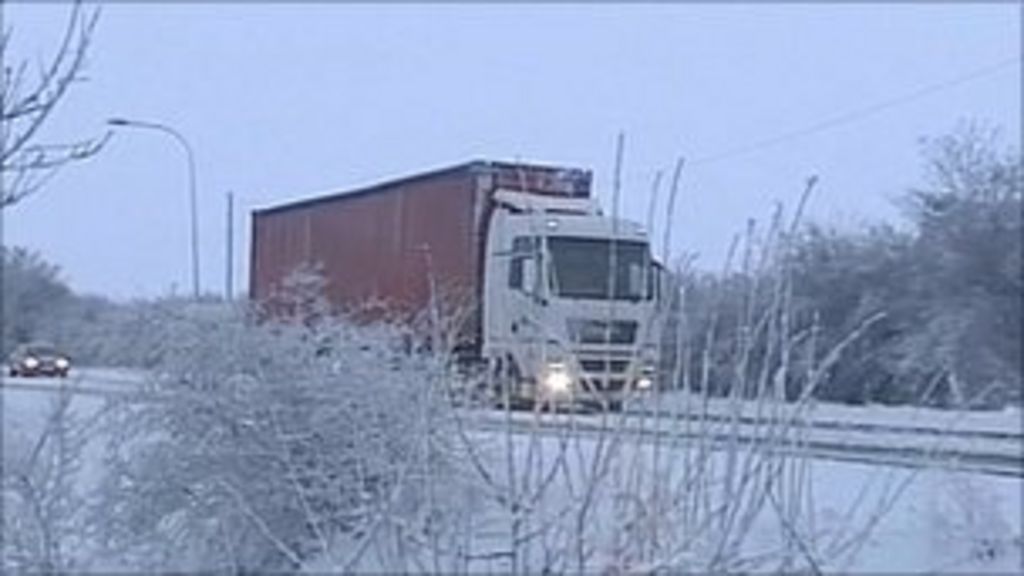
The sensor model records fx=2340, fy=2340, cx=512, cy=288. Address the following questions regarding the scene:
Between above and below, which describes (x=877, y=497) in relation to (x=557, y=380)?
below

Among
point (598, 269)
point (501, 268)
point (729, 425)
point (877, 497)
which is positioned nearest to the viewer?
point (729, 425)

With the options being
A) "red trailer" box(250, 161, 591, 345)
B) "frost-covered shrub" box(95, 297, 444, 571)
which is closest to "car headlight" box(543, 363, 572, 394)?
"frost-covered shrub" box(95, 297, 444, 571)

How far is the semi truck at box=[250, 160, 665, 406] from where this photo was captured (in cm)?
868

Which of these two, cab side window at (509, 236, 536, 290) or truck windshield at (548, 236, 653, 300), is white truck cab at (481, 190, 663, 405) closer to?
truck windshield at (548, 236, 653, 300)

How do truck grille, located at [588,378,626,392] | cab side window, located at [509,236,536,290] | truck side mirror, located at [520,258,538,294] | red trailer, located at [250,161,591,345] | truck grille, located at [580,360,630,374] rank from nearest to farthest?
truck grille, located at [588,378,626,392] < truck grille, located at [580,360,630,374] < truck side mirror, located at [520,258,538,294] < cab side window, located at [509,236,536,290] < red trailer, located at [250,161,591,345]

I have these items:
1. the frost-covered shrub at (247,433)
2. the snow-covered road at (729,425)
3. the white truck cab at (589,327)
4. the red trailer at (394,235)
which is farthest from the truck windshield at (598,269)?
the red trailer at (394,235)

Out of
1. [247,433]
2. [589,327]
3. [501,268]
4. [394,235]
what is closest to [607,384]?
[589,327]

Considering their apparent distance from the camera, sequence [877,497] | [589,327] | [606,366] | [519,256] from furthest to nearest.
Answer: [519,256] < [877,497] < [589,327] < [606,366]

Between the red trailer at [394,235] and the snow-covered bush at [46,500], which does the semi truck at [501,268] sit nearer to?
the red trailer at [394,235]

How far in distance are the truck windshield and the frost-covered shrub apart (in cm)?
93

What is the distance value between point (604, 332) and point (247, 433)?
7.30 metres

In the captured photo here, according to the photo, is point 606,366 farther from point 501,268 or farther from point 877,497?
point 501,268

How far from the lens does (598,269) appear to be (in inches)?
486

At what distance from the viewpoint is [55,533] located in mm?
13617
